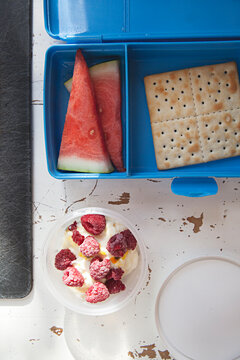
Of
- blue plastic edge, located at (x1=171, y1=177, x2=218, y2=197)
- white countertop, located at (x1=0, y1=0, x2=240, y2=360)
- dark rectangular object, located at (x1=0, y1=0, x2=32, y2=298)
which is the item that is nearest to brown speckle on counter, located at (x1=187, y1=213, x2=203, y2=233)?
white countertop, located at (x1=0, y1=0, x2=240, y2=360)

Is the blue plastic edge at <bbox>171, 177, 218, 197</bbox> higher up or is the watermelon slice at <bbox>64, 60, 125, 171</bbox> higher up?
the watermelon slice at <bbox>64, 60, 125, 171</bbox>

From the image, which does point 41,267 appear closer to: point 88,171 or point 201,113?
point 88,171

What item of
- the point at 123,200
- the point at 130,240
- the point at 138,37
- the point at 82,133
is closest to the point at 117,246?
the point at 130,240

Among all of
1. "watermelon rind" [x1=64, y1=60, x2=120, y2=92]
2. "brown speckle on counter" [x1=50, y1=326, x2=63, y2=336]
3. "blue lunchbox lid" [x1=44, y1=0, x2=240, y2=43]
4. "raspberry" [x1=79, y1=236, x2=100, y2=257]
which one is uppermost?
"blue lunchbox lid" [x1=44, y1=0, x2=240, y2=43]

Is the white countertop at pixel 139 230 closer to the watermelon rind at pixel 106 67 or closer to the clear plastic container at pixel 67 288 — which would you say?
the clear plastic container at pixel 67 288

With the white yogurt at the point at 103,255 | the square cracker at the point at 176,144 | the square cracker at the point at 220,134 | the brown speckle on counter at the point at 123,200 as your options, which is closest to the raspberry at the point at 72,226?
the white yogurt at the point at 103,255

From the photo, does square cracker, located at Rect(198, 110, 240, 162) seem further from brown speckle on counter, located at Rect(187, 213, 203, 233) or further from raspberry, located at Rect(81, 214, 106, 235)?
raspberry, located at Rect(81, 214, 106, 235)

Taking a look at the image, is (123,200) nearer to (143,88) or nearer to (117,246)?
(117,246)
